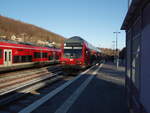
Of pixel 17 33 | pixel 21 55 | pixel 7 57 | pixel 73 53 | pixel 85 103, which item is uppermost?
pixel 17 33

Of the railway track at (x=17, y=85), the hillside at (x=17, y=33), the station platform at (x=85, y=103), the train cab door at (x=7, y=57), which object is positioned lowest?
the station platform at (x=85, y=103)

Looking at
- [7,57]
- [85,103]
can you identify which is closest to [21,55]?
[7,57]

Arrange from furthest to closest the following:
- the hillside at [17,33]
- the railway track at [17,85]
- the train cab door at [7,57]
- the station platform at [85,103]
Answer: the hillside at [17,33]
the train cab door at [7,57]
the railway track at [17,85]
the station platform at [85,103]

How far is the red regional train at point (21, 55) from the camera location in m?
18.9

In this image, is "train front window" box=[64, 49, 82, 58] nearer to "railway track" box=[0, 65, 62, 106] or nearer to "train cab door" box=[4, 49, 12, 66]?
"railway track" box=[0, 65, 62, 106]

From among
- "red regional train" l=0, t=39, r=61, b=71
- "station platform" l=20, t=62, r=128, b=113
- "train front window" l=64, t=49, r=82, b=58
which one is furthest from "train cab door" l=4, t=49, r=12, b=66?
"station platform" l=20, t=62, r=128, b=113

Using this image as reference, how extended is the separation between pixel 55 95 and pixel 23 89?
2.46 m

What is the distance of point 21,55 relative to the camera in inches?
882

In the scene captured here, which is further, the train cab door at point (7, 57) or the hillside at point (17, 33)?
the hillside at point (17, 33)

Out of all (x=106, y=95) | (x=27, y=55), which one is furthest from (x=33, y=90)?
(x=27, y=55)

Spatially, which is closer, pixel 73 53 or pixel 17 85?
pixel 17 85

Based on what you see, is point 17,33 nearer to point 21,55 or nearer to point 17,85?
point 21,55

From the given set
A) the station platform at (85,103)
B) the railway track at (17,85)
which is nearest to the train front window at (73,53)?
the railway track at (17,85)

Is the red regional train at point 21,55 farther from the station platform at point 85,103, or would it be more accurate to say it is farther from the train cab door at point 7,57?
the station platform at point 85,103
